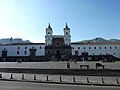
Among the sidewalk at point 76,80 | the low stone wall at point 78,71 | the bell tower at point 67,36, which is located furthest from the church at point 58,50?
the sidewalk at point 76,80

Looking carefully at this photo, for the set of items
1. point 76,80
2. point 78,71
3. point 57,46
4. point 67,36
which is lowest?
point 76,80

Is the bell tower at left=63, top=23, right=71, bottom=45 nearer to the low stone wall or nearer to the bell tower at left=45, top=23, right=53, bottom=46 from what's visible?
the bell tower at left=45, top=23, right=53, bottom=46

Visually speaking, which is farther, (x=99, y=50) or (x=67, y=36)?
(x=67, y=36)

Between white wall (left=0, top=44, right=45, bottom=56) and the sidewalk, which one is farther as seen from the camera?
white wall (left=0, top=44, right=45, bottom=56)

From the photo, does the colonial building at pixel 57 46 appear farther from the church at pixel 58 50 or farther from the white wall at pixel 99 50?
the white wall at pixel 99 50

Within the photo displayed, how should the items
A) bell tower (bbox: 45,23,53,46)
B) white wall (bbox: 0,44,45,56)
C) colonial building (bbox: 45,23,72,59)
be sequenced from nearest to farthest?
1. colonial building (bbox: 45,23,72,59)
2. white wall (bbox: 0,44,45,56)
3. bell tower (bbox: 45,23,53,46)

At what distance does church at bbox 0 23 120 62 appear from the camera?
82375mm

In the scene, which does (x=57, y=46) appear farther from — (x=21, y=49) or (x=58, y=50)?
(x=21, y=49)

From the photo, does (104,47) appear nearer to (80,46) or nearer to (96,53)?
(96,53)

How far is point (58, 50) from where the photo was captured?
8369 centimetres

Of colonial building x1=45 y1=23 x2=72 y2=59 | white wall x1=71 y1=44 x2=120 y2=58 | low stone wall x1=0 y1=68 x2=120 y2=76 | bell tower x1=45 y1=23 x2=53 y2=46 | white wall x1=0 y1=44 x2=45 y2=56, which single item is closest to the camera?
low stone wall x1=0 y1=68 x2=120 y2=76

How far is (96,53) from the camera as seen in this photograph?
84.5m

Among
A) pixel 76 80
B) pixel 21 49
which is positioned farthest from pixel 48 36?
pixel 76 80

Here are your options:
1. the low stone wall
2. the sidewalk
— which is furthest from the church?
the sidewalk
